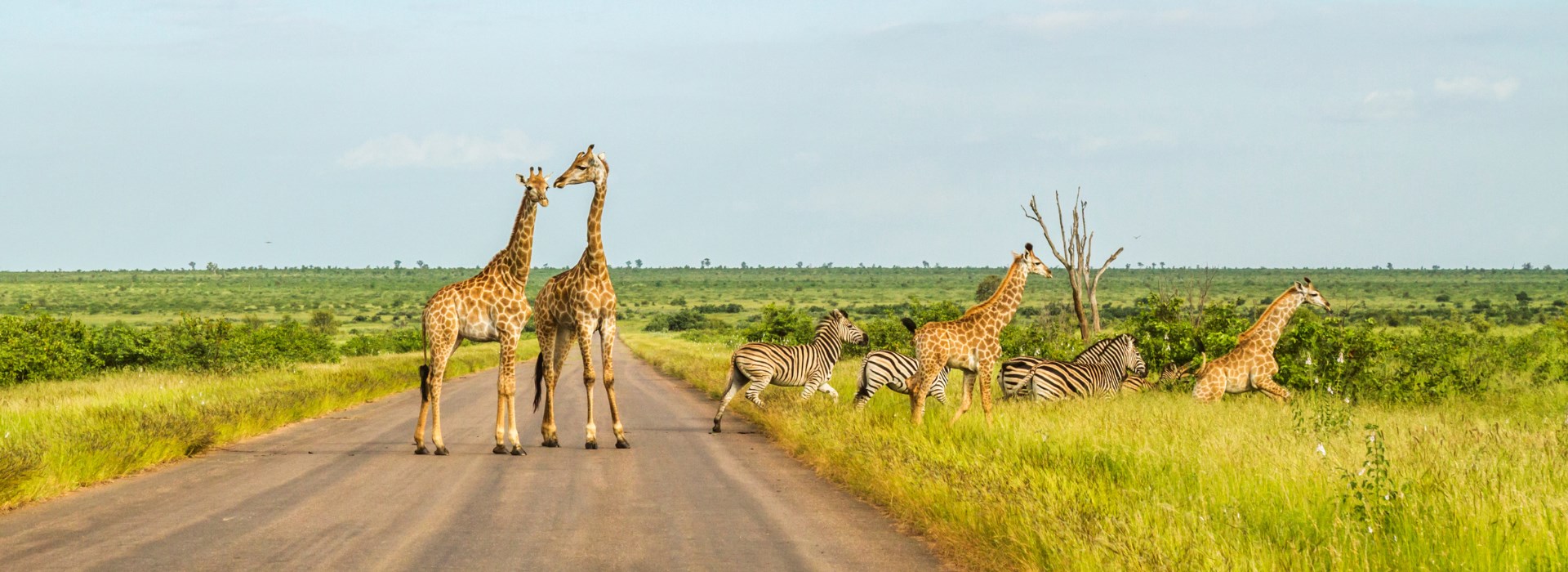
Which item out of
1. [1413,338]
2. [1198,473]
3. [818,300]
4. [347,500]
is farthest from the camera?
[818,300]

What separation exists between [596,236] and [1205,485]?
868 cm

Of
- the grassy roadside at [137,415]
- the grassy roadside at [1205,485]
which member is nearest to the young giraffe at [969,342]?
the grassy roadside at [1205,485]

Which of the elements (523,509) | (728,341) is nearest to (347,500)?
(523,509)

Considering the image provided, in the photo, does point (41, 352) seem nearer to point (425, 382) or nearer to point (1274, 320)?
point (425, 382)

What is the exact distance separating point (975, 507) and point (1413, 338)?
21306 millimetres

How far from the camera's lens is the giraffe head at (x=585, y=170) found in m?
15.5

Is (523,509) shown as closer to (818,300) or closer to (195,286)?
(818,300)

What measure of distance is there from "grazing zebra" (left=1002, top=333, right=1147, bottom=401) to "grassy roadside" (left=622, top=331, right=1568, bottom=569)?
1726 millimetres

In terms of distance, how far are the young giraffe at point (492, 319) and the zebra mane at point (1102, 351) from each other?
29.8 ft

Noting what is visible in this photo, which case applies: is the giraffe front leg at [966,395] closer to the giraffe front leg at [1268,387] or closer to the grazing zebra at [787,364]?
the grazing zebra at [787,364]

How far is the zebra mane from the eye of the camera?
19.7 metres

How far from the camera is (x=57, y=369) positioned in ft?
90.0

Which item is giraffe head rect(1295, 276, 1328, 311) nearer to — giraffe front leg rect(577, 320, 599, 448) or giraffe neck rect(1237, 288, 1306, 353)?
giraffe neck rect(1237, 288, 1306, 353)

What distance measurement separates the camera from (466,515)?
9805 millimetres
